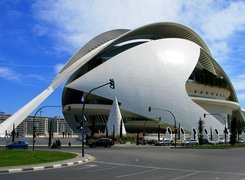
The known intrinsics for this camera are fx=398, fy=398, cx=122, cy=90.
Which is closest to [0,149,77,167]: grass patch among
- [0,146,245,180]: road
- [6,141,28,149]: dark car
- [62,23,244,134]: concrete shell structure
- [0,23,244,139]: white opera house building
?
[0,146,245,180]: road

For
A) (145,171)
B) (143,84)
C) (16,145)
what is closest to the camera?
(145,171)

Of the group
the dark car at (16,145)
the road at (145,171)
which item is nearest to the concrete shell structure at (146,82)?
the dark car at (16,145)

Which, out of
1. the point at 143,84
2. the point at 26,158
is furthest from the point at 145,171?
the point at 143,84

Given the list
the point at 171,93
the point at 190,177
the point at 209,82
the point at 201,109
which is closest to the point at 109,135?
the point at 171,93

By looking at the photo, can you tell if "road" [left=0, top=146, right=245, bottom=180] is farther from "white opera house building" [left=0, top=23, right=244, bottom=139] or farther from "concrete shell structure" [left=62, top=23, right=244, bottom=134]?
"concrete shell structure" [left=62, top=23, right=244, bottom=134]

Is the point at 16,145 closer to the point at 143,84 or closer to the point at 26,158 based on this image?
the point at 26,158

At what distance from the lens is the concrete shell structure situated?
8475cm

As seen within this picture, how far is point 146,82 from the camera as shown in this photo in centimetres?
8650

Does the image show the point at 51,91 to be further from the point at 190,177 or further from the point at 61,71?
the point at 190,177

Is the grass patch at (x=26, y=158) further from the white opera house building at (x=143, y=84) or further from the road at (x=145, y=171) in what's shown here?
the white opera house building at (x=143, y=84)

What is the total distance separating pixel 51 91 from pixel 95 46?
1933 centimetres

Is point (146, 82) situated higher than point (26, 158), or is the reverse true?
point (146, 82)

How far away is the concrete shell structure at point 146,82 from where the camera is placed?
84750 millimetres

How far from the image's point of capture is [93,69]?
3342 inches
